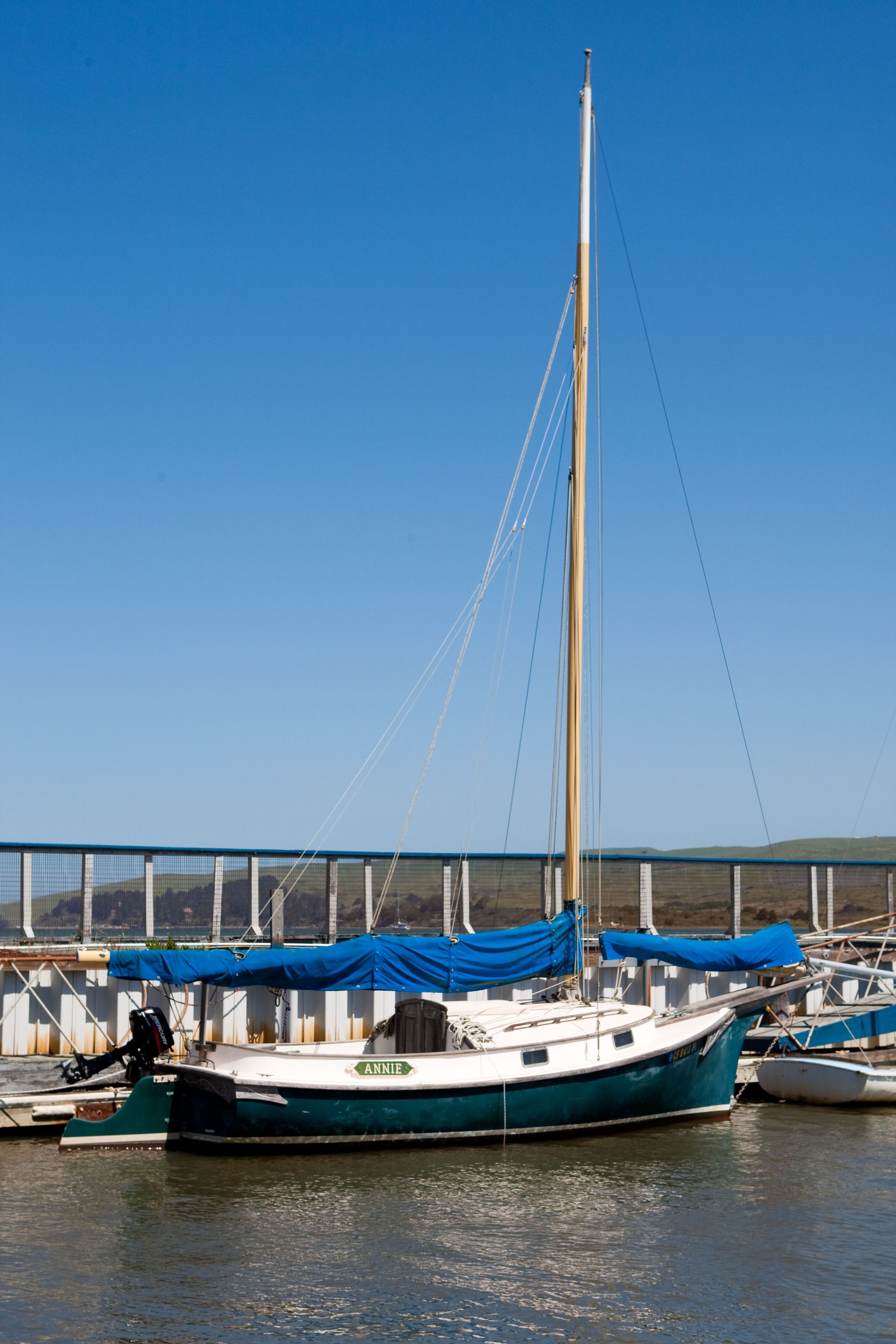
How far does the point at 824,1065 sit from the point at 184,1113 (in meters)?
12.8

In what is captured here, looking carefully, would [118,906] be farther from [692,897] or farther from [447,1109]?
[692,897]

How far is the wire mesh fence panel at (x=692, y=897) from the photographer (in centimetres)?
3816

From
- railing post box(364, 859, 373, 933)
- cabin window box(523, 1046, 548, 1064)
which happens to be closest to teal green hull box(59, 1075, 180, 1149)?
cabin window box(523, 1046, 548, 1064)

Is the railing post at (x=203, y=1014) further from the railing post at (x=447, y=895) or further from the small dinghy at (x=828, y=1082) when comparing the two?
the small dinghy at (x=828, y=1082)

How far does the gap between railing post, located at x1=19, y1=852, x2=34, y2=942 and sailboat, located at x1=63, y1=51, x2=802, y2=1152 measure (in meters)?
3.60

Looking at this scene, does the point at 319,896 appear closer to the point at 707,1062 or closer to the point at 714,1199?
the point at 707,1062

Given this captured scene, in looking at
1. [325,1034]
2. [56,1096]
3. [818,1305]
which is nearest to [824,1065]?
[325,1034]

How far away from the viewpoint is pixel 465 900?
104 ft

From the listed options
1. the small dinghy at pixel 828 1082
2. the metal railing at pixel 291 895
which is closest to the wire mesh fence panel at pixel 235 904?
Answer: the metal railing at pixel 291 895

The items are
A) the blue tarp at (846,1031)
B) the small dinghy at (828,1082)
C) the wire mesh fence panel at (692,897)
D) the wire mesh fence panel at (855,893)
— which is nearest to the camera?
the small dinghy at (828,1082)

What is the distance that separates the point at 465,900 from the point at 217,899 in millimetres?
5750

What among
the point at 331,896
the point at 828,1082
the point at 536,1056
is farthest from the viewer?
the point at 331,896

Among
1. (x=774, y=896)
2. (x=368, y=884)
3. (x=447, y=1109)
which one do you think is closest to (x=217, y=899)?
(x=368, y=884)

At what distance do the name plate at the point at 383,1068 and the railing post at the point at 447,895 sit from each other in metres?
8.27
